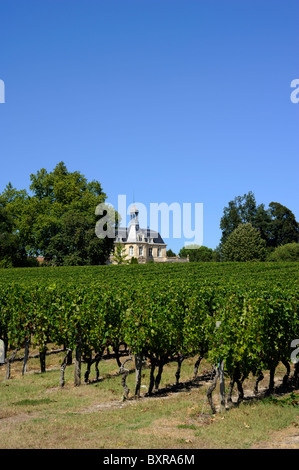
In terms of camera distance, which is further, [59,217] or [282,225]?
[282,225]

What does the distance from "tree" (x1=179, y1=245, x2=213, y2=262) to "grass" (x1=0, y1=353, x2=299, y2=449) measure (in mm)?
133289

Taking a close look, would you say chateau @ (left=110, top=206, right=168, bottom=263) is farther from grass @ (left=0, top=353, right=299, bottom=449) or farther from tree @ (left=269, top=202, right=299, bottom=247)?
grass @ (left=0, top=353, right=299, bottom=449)

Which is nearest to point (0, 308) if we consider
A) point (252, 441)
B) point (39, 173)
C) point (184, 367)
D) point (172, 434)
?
point (184, 367)

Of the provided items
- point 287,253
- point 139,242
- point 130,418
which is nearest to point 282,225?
point 287,253

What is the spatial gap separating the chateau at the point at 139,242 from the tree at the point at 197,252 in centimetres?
2110

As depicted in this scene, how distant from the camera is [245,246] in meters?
83.9

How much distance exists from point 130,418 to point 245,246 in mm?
75292

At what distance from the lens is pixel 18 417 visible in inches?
448

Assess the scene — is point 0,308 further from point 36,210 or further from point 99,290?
point 36,210

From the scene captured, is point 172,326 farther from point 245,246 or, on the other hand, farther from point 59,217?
point 245,246

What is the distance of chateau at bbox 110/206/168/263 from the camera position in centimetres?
12494

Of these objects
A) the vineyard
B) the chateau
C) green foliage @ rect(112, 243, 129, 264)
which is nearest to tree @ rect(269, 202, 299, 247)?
green foliage @ rect(112, 243, 129, 264)

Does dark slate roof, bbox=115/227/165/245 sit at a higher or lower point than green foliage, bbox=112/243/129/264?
higher

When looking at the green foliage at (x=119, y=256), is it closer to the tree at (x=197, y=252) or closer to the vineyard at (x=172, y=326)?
the tree at (x=197, y=252)
